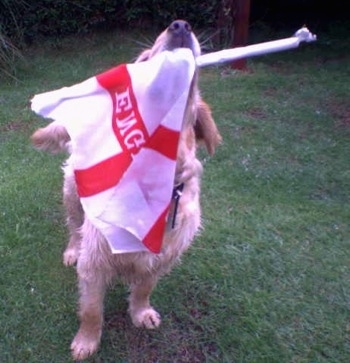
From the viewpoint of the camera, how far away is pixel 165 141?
2.61 metres

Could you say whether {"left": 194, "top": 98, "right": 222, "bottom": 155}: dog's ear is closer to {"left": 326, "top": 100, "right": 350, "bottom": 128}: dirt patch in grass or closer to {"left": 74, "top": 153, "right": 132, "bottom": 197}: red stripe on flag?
{"left": 74, "top": 153, "right": 132, "bottom": 197}: red stripe on flag

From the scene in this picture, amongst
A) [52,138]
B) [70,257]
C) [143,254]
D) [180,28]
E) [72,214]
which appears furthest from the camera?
[70,257]

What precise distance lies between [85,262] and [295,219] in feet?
7.30

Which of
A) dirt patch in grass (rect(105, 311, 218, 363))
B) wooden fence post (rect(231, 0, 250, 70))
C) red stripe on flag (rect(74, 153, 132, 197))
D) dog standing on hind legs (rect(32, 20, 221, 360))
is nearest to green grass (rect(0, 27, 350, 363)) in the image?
dirt patch in grass (rect(105, 311, 218, 363))

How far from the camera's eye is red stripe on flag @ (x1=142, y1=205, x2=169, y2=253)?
2832 mm

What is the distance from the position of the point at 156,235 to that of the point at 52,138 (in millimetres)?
1125

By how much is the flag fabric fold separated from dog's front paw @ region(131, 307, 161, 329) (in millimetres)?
776

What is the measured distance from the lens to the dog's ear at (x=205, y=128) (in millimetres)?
3121

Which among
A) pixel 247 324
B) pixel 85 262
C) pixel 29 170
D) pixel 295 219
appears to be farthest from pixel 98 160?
pixel 29 170

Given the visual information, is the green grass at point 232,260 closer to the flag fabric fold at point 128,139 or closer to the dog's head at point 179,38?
the flag fabric fold at point 128,139

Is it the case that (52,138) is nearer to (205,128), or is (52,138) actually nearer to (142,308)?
(205,128)

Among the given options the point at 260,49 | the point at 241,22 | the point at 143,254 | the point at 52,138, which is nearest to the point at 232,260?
the point at 143,254

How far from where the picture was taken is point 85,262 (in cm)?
311

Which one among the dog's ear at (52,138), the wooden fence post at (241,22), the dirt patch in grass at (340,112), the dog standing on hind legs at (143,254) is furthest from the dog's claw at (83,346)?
the wooden fence post at (241,22)
